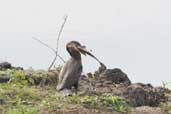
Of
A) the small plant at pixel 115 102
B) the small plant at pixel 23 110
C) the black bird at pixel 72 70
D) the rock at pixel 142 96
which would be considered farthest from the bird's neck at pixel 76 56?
the small plant at pixel 23 110

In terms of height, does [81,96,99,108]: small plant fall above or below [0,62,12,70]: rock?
below

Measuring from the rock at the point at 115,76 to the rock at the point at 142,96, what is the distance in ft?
3.16

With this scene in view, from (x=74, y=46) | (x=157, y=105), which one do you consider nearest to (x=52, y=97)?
(x=74, y=46)

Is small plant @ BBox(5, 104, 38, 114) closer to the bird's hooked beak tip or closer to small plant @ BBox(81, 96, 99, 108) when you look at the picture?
small plant @ BBox(81, 96, 99, 108)

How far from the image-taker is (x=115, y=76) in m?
11.1

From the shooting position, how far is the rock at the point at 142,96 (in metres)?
9.52

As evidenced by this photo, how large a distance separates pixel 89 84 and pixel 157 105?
1285 mm

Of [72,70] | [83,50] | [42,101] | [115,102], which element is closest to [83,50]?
[83,50]

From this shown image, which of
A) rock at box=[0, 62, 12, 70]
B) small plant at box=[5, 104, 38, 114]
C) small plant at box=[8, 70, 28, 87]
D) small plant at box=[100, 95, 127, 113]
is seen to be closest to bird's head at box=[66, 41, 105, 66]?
small plant at box=[8, 70, 28, 87]

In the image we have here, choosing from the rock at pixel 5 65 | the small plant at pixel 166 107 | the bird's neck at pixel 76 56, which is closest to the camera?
the small plant at pixel 166 107

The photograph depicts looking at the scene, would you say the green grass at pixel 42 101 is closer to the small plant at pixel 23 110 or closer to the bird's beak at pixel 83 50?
the small plant at pixel 23 110

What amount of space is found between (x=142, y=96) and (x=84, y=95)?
0.81 meters

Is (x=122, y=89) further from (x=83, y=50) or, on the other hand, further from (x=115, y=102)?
(x=115, y=102)

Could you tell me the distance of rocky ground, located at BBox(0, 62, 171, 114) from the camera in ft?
Result: 27.7
